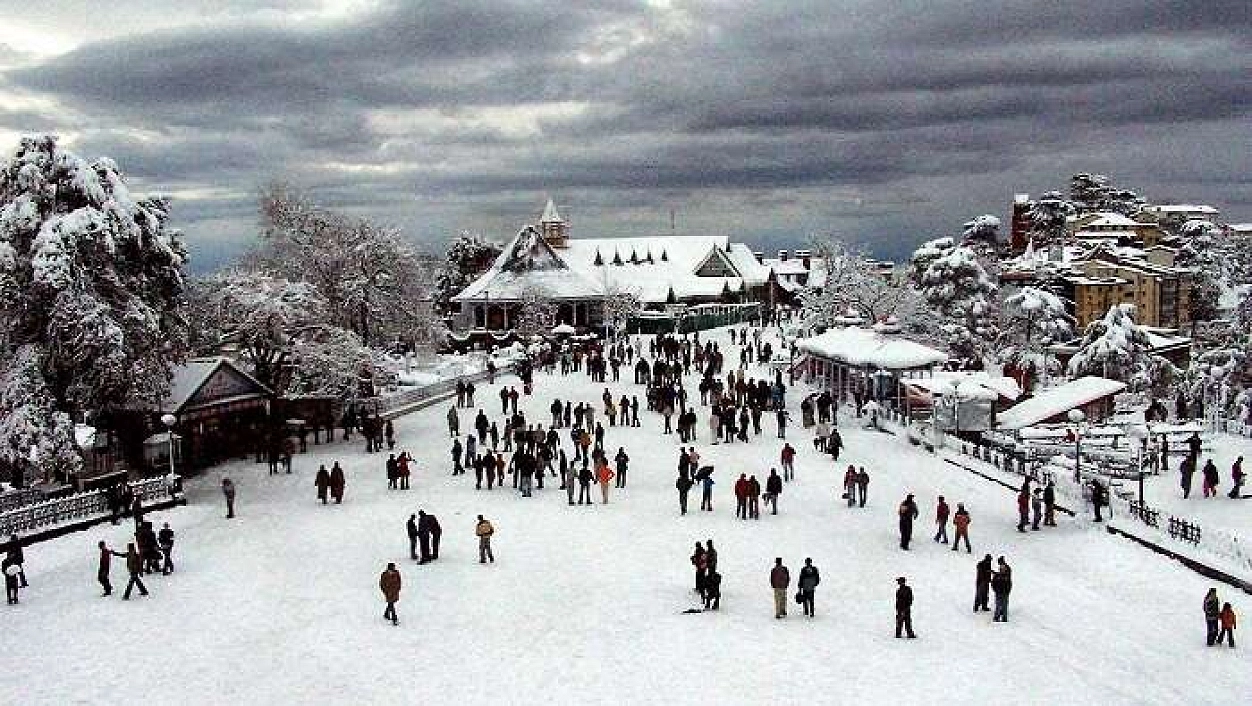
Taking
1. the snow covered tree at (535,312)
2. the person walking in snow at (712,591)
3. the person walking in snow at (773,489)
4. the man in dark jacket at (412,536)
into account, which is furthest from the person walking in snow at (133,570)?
the snow covered tree at (535,312)

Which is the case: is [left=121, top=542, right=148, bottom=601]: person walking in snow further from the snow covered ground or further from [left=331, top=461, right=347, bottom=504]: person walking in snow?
[left=331, top=461, right=347, bottom=504]: person walking in snow

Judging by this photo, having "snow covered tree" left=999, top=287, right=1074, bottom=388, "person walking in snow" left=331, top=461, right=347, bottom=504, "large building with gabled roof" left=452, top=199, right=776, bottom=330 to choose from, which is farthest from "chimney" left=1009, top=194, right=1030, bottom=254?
"person walking in snow" left=331, top=461, right=347, bottom=504

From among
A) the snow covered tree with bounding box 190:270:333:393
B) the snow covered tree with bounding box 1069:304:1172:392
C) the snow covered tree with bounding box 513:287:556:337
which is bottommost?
the snow covered tree with bounding box 1069:304:1172:392

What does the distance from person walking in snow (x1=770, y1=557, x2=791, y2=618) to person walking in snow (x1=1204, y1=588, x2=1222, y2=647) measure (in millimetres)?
5957

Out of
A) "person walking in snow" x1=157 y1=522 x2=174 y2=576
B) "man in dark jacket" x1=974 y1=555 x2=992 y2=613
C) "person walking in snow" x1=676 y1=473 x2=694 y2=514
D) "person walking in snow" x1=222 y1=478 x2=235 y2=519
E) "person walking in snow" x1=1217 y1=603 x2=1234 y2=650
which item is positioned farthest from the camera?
"person walking in snow" x1=222 y1=478 x2=235 y2=519

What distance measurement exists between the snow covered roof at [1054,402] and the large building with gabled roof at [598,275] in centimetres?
3920

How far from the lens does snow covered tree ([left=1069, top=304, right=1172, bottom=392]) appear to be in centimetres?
5000

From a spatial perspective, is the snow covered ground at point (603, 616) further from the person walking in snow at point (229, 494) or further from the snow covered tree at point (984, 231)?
the snow covered tree at point (984, 231)

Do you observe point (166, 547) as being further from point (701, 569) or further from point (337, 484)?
point (701, 569)

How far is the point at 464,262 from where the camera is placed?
99062 mm

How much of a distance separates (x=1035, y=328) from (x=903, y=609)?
46.7 m

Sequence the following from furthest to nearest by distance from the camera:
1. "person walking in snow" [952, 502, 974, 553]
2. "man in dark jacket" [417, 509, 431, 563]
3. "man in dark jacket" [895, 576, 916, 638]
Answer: "person walking in snow" [952, 502, 974, 553] < "man in dark jacket" [417, 509, 431, 563] < "man in dark jacket" [895, 576, 916, 638]

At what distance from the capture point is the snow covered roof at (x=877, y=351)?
3622cm

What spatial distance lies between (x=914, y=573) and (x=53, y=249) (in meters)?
20.0
